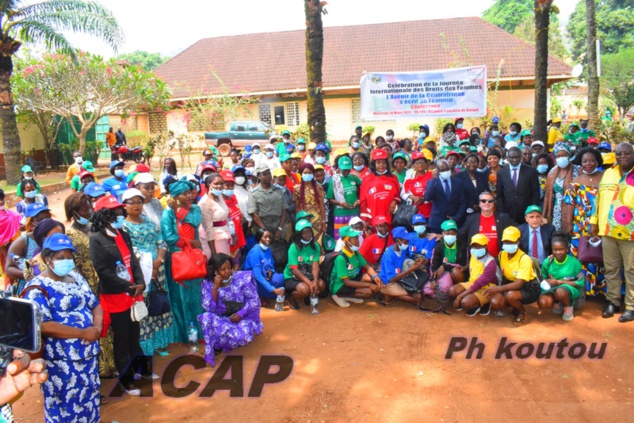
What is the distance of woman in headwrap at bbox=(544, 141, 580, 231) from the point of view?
6559 millimetres

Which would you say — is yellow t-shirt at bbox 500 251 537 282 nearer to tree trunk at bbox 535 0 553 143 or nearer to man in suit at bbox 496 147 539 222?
man in suit at bbox 496 147 539 222

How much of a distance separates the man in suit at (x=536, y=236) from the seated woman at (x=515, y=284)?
38 centimetres

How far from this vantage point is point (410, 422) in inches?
161

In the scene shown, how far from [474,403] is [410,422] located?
604 millimetres

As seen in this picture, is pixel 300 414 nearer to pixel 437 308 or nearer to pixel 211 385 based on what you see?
pixel 211 385

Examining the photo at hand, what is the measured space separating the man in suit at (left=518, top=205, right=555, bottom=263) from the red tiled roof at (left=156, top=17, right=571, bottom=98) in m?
15.5

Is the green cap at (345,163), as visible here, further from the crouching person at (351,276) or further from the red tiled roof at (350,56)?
the red tiled roof at (350,56)

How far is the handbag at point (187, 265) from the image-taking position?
5.17 metres

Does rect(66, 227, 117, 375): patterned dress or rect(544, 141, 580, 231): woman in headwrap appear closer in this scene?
rect(66, 227, 117, 375): patterned dress

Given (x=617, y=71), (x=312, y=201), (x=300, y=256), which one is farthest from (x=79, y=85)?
(x=617, y=71)

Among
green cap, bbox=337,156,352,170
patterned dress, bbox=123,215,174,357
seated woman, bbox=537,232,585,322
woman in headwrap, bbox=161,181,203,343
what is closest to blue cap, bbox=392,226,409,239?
green cap, bbox=337,156,352,170

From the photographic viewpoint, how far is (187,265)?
17.0ft

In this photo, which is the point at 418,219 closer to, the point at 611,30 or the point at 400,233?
the point at 400,233

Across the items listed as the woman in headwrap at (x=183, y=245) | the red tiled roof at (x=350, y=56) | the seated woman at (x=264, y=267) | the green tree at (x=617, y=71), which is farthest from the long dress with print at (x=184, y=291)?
the green tree at (x=617, y=71)
